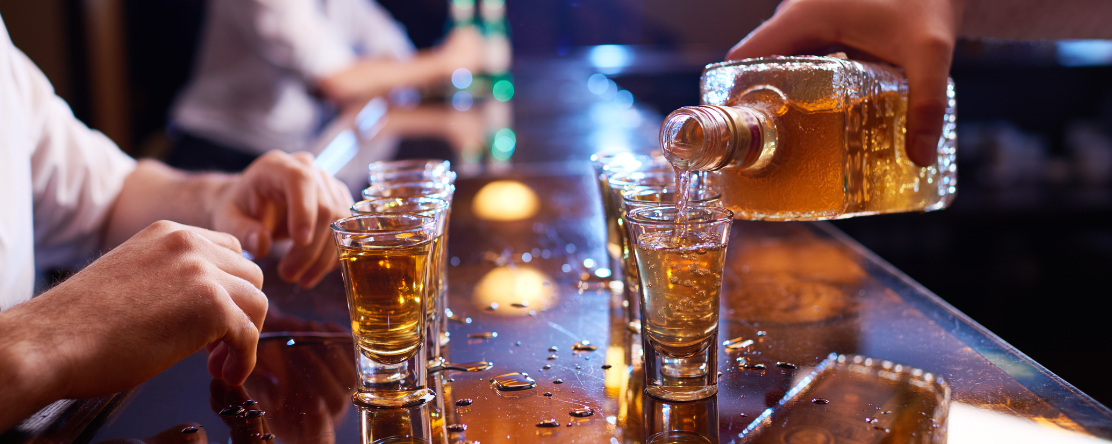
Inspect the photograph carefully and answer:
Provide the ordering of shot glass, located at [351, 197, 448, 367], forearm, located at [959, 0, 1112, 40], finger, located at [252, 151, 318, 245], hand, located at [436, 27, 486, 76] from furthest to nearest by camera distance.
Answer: hand, located at [436, 27, 486, 76] → forearm, located at [959, 0, 1112, 40] → finger, located at [252, 151, 318, 245] → shot glass, located at [351, 197, 448, 367]

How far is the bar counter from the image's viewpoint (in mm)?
658

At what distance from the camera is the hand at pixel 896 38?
2.97 ft

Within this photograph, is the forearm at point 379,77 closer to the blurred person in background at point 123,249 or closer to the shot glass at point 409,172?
the blurred person in background at point 123,249

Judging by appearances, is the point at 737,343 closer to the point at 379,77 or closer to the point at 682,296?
the point at 682,296

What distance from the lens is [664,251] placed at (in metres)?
0.70

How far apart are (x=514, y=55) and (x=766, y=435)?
650 centimetres

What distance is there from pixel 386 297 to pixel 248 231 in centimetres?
45

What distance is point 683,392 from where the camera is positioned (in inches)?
27.9

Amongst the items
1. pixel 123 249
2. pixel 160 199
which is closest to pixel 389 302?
pixel 123 249

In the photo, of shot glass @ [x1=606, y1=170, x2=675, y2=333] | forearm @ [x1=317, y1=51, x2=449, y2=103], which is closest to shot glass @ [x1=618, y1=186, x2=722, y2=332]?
shot glass @ [x1=606, y1=170, x2=675, y2=333]

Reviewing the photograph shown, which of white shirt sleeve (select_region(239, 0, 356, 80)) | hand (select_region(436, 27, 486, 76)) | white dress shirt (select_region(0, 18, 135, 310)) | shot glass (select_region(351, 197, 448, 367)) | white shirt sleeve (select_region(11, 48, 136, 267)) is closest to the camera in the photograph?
shot glass (select_region(351, 197, 448, 367))

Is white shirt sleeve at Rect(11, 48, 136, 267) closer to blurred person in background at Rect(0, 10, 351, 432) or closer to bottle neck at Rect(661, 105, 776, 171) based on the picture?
blurred person in background at Rect(0, 10, 351, 432)

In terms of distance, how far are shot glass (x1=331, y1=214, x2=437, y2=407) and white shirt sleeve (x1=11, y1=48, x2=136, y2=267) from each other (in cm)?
99

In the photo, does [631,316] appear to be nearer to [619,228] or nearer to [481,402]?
[619,228]
